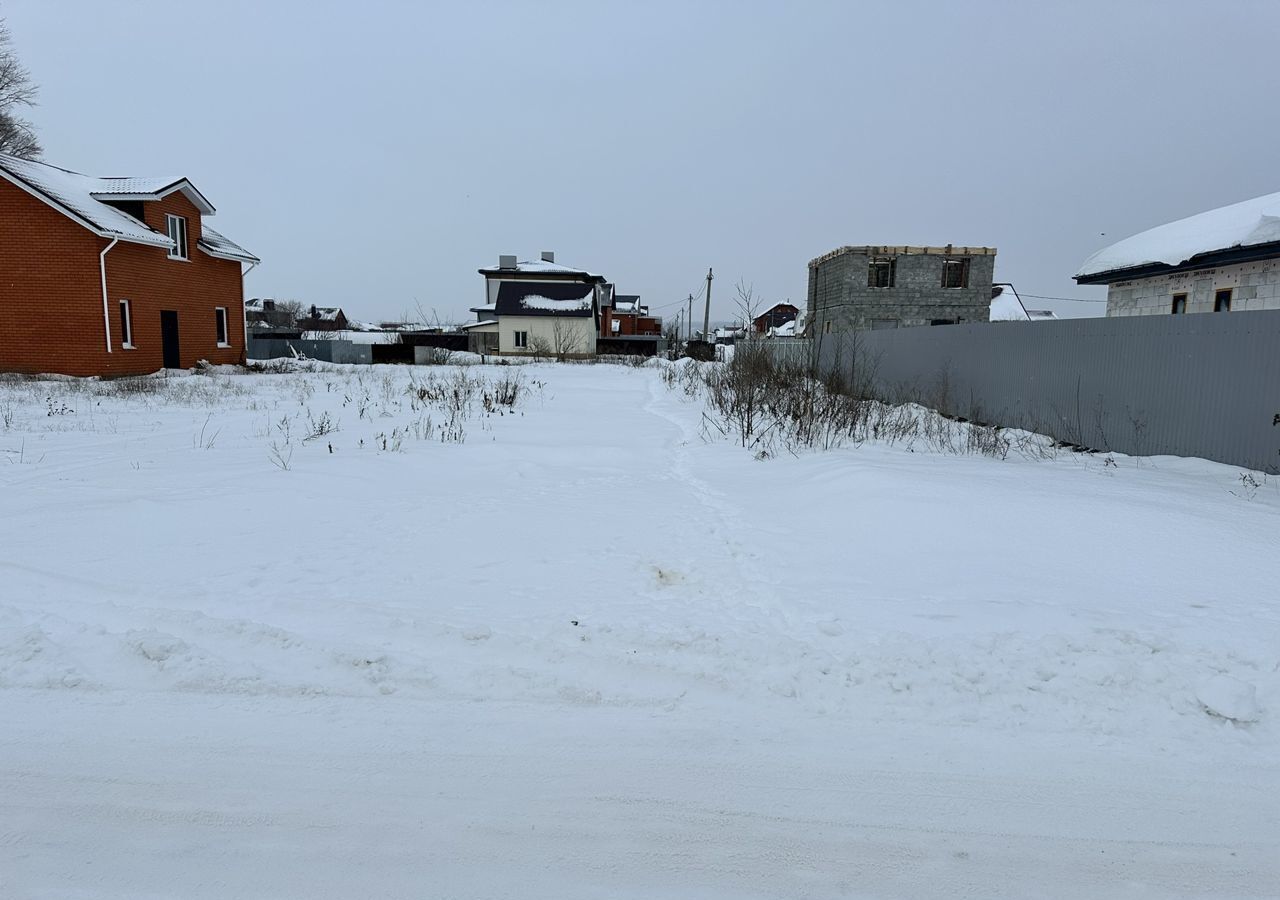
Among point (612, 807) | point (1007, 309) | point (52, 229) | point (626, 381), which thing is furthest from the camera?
point (1007, 309)

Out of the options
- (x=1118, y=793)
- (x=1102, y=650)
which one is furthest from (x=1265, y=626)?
(x=1118, y=793)

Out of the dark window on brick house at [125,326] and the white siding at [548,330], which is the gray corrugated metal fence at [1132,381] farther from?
the white siding at [548,330]

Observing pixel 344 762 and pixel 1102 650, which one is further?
pixel 1102 650

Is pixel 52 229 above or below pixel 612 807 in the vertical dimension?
above

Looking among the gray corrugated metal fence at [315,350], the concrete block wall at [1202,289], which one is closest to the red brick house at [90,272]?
the gray corrugated metal fence at [315,350]

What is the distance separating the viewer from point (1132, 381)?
428 inches

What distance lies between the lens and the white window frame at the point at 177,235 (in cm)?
2433

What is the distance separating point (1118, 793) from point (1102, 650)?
1.10m

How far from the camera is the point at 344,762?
2822mm

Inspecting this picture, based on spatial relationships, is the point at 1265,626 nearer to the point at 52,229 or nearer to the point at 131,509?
the point at 131,509

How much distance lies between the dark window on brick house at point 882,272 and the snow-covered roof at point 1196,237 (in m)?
12.7

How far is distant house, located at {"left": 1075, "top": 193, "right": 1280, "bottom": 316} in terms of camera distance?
15266mm

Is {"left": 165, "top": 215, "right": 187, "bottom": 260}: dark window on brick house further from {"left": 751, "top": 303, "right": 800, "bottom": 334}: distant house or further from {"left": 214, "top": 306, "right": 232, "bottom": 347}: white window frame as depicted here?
{"left": 751, "top": 303, "right": 800, "bottom": 334}: distant house

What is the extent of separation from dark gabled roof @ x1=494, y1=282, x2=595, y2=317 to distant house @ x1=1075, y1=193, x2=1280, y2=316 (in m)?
34.5
